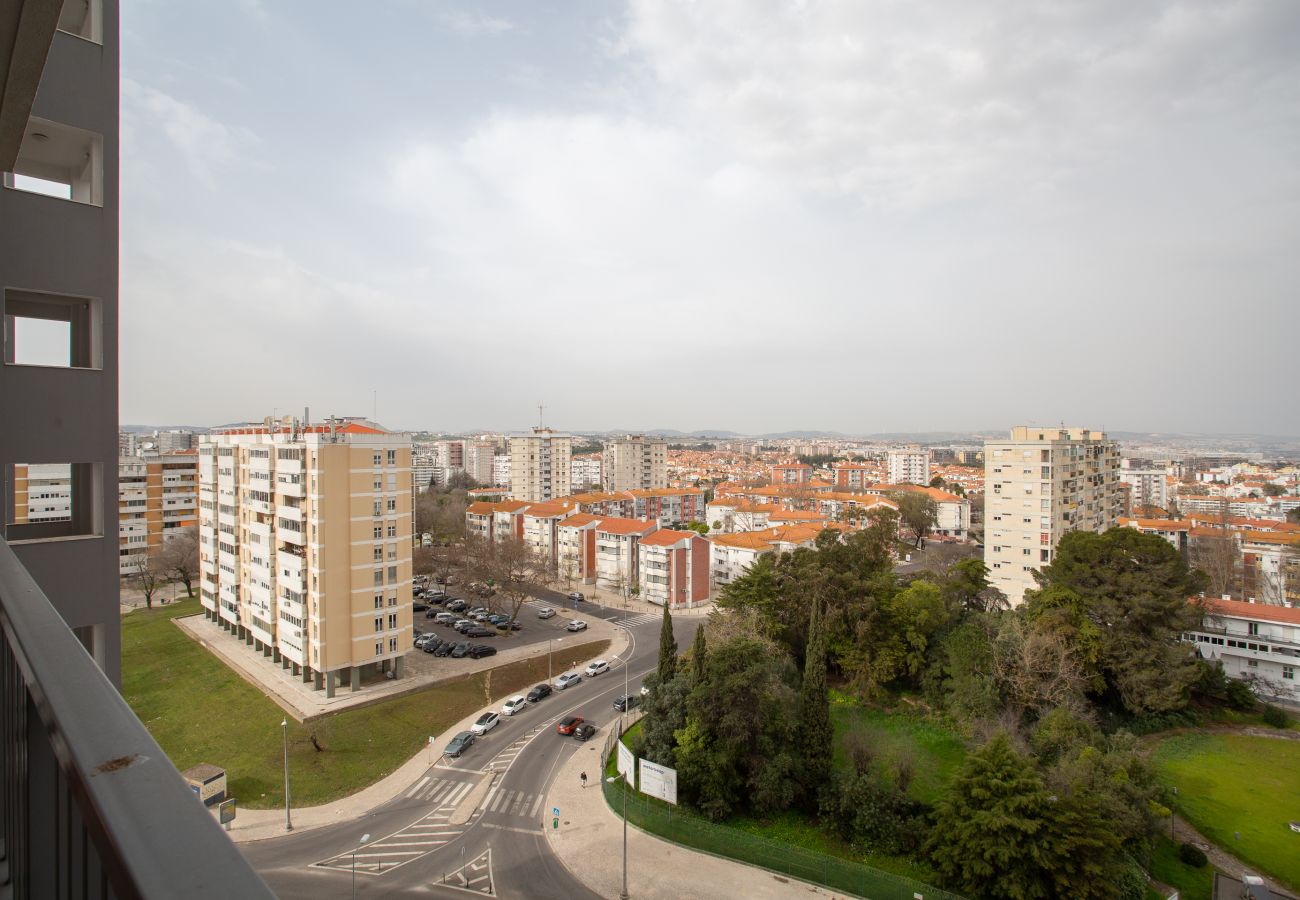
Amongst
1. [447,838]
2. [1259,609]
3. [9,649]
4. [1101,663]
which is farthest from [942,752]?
[9,649]

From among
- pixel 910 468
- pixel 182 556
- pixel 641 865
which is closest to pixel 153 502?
pixel 182 556

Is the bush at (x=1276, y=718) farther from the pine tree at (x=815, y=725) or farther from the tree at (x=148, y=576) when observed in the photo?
the tree at (x=148, y=576)

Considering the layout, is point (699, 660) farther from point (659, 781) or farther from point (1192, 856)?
point (1192, 856)

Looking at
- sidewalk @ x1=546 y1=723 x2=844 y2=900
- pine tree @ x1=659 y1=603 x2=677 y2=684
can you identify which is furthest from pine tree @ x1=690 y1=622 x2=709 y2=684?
sidewalk @ x1=546 y1=723 x2=844 y2=900

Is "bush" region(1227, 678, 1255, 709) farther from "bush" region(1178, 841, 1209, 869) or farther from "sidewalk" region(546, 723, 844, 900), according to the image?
"sidewalk" region(546, 723, 844, 900)

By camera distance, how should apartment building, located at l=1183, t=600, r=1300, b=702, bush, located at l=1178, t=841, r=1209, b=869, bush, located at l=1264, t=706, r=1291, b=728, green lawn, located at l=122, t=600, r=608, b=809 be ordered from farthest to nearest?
apartment building, located at l=1183, t=600, r=1300, b=702
bush, located at l=1264, t=706, r=1291, b=728
green lawn, located at l=122, t=600, r=608, b=809
bush, located at l=1178, t=841, r=1209, b=869

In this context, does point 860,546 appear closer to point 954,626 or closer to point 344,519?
point 954,626

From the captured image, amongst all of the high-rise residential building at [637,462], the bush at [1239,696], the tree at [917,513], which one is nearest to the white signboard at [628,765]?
the bush at [1239,696]
